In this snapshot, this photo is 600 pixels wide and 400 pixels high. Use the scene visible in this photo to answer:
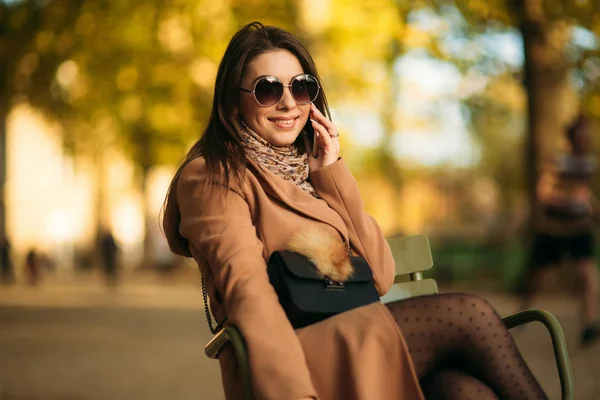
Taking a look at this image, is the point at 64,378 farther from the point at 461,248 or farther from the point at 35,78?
the point at 461,248

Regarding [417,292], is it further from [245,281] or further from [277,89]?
[245,281]

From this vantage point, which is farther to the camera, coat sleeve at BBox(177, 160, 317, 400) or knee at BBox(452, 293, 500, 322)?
knee at BBox(452, 293, 500, 322)

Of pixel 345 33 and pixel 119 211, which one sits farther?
pixel 119 211

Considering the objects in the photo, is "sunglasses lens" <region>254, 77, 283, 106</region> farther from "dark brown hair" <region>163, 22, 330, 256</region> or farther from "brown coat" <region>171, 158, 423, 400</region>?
"brown coat" <region>171, 158, 423, 400</region>

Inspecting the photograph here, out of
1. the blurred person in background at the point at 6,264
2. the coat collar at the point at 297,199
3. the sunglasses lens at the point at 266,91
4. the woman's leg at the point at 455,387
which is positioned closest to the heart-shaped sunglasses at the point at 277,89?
the sunglasses lens at the point at 266,91

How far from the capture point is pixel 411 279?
409 centimetres

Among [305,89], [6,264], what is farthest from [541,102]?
[6,264]

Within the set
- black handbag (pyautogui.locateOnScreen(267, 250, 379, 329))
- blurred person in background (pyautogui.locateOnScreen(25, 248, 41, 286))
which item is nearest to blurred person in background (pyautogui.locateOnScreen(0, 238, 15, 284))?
blurred person in background (pyautogui.locateOnScreen(25, 248, 41, 286))

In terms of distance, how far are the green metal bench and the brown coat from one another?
9cm

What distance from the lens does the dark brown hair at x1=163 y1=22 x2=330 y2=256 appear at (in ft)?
10.9

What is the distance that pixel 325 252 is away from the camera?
3.11 metres

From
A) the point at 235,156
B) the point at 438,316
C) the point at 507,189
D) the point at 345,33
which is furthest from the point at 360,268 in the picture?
the point at 507,189

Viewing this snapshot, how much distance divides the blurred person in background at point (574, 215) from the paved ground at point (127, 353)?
0.59 m

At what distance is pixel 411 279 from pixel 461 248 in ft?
67.4
